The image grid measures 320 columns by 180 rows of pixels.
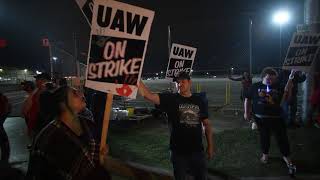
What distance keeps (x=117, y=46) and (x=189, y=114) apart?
4.30 feet

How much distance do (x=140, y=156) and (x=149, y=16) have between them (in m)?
4.89

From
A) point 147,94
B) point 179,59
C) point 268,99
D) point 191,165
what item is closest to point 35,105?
point 147,94

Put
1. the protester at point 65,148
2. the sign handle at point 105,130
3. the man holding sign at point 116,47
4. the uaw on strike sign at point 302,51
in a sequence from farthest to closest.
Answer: the uaw on strike sign at point 302,51 → the man holding sign at point 116,47 → the sign handle at point 105,130 → the protester at point 65,148

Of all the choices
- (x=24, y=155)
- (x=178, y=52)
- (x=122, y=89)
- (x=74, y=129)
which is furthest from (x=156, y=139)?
(x=74, y=129)

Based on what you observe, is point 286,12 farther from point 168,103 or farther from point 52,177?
point 52,177

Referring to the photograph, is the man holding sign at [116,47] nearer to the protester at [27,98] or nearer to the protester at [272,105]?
the protester at [27,98]

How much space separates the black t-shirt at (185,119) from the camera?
5562 millimetres

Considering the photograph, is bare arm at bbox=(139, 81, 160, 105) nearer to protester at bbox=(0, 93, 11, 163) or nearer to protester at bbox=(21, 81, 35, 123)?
protester at bbox=(21, 81, 35, 123)

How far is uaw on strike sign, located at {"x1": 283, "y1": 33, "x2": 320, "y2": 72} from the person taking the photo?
955cm

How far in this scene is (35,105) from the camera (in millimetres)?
7625

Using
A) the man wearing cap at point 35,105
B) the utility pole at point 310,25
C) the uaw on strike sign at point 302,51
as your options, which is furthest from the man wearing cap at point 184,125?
the utility pole at point 310,25

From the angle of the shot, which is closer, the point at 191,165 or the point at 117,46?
the point at 117,46

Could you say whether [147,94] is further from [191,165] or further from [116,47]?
[191,165]

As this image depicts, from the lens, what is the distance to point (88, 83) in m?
4.87
